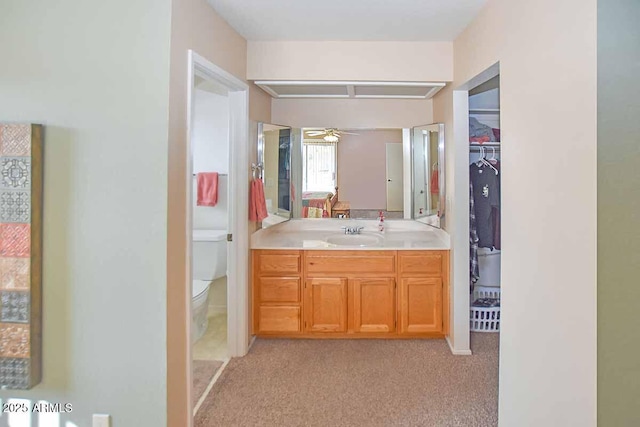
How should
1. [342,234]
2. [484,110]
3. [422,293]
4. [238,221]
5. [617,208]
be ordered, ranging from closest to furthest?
[617,208]
[238,221]
[422,293]
[484,110]
[342,234]

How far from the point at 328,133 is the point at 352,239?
1.03 metres

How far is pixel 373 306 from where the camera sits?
9.40 ft

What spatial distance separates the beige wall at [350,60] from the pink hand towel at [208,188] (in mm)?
1135

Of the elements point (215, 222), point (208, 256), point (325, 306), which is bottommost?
point (325, 306)

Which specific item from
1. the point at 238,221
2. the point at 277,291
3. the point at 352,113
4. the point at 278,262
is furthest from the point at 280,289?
the point at 352,113

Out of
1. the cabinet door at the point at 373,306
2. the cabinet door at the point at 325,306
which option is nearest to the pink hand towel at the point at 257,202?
the cabinet door at the point at 325,306

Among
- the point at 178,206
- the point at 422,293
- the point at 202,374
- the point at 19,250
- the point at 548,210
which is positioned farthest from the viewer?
the point at 422,293

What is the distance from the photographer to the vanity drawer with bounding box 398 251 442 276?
2846 mm

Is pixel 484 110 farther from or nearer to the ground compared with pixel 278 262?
farther from the ground

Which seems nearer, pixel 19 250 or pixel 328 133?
pixel 19 250

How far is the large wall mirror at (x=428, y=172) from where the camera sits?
2.98 meters

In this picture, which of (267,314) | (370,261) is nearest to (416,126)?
(370,261)

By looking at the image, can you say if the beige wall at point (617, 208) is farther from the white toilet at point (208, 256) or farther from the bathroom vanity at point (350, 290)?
the white toilet at point (208, 256)

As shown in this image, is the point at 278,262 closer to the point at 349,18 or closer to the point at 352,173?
the point at 352,173
